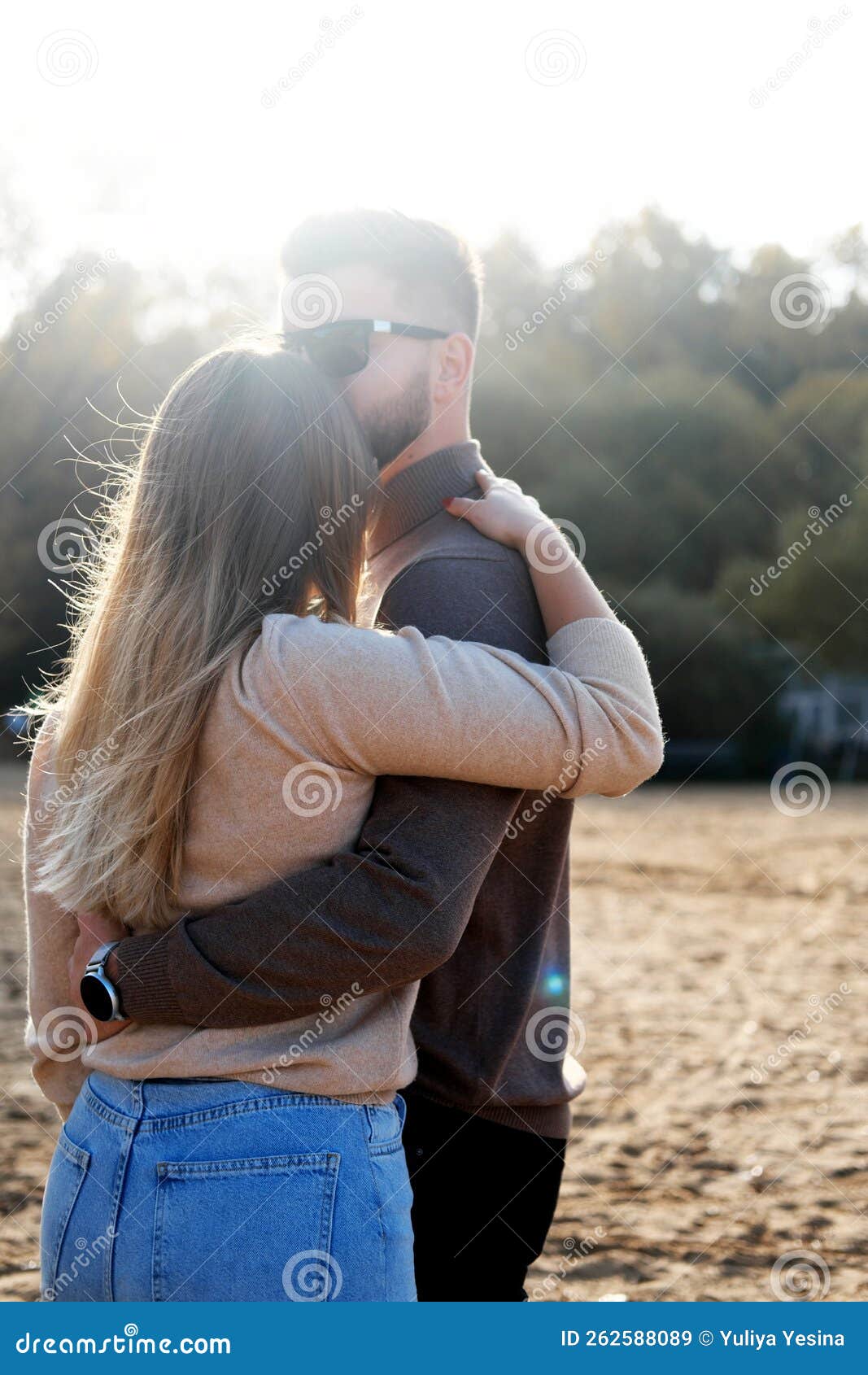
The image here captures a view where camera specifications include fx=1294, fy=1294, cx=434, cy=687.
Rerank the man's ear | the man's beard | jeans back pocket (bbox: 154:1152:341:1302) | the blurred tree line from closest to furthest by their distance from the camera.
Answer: jeans back pocket (bbox: 154:1152:341:1302) < the man's beard < the man's ear < the blurred tree line

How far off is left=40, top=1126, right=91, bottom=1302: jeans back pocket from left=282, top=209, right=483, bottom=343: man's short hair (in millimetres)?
1327

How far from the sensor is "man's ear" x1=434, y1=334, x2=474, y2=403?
2.07m

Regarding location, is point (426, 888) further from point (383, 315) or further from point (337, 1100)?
point (383, 315)

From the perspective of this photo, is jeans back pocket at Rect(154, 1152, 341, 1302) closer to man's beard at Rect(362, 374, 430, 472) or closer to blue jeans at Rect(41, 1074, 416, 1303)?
blue jeans at Rect(41, 1074, 416, 1303)

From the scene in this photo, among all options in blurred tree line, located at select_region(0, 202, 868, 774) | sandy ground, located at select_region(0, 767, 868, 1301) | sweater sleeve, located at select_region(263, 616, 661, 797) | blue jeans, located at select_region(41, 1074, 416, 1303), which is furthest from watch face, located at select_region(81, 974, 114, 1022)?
blurred tree line, located at select_region(0, 202, 868, 774)

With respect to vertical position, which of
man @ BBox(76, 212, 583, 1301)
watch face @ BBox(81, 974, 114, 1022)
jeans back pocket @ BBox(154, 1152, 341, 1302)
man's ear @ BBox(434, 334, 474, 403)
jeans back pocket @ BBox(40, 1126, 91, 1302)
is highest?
man's ear @ BBox(434, 334, 474, 403)

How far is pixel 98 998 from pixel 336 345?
3.12 feet

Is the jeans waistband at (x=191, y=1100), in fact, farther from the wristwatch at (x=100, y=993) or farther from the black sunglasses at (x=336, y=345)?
the black sunglasses at (x=336, y=345)

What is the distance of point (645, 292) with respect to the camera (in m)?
37.2

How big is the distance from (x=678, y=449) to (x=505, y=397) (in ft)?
14.3

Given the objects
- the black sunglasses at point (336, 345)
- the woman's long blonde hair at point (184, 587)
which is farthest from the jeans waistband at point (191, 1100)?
the black sunglasses at point (336, 345)

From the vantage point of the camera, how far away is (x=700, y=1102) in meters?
5.34

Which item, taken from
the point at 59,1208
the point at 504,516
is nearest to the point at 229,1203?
the point at 59,1208

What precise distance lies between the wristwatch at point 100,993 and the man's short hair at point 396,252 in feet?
3.68
